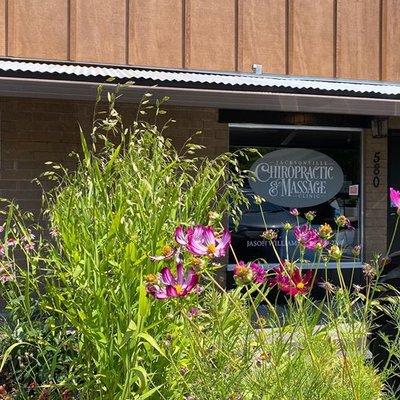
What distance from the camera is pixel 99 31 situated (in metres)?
8.35

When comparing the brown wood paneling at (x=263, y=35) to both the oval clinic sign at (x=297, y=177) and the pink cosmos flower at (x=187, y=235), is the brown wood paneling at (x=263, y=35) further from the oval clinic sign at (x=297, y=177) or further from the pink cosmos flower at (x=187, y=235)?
the pink cosmos flower at (x=187, y=235)

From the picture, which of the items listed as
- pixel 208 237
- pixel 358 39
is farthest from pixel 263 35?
pixel 208 237

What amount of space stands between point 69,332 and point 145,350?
0.53 metres

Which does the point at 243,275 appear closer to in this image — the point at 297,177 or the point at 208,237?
the point at 208,237

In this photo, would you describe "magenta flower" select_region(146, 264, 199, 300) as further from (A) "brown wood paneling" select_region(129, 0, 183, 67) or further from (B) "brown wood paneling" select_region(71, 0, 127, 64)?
(A) "brown wood paneling" select_region(129, 0, 183, 67)

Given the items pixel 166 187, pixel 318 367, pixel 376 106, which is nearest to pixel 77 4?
pixel 376 106

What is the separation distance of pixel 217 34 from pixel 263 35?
627 millimetres

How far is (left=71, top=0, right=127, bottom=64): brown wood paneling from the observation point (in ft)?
27.1

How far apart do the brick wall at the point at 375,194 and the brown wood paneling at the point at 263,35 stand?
69.5 inches

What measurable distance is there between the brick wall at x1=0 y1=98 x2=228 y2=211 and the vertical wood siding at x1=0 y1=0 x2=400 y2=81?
23.7 inches

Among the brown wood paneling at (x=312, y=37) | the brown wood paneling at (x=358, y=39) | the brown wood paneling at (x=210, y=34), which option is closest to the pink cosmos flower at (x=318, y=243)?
the brown wood paneling at (x=210, y=34)

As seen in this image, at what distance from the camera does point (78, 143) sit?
8.58 metres

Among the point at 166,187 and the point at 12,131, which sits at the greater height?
Answer: the point at 12,131

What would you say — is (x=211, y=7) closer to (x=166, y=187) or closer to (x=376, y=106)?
(x=376, y=106)
